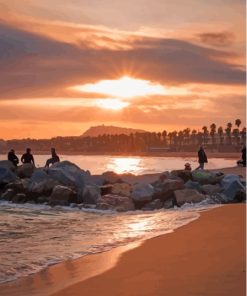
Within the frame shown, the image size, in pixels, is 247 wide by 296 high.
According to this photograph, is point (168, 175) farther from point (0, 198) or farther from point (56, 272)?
point (56, 272)

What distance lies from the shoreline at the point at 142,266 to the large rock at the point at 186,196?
711cm

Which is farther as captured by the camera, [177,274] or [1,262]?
[1,262]

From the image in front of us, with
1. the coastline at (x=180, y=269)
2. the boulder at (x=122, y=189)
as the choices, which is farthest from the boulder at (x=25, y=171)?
the coastline at (x=180, y=269)

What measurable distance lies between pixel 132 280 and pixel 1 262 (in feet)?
8.79

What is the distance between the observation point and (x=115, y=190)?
2027 cm

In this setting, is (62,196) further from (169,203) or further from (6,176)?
(6,176)

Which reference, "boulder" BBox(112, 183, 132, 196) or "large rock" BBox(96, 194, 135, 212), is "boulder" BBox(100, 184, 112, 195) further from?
"large rock" BBox(96, 194, 135, 212)

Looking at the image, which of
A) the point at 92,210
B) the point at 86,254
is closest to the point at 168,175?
the point at 92,210

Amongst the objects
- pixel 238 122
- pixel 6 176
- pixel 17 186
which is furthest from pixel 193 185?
pixel 238 122

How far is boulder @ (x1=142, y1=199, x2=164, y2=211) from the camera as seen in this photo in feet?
59.8

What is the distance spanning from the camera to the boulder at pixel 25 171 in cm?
2574

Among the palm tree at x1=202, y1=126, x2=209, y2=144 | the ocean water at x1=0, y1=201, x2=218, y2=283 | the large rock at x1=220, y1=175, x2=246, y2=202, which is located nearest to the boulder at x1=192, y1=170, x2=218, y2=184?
the large rock at x1=220, y1=175, x2=246, y2=202

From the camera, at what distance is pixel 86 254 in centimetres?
915

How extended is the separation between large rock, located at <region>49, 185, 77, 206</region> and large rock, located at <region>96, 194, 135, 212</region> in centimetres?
135
